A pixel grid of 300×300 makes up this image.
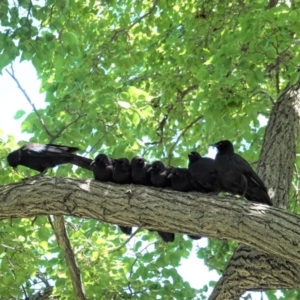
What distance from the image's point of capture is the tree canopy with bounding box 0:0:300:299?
4.81 m

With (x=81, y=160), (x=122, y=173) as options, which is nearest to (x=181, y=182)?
(x=122, y=173)

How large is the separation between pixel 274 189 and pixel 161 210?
5.36ft

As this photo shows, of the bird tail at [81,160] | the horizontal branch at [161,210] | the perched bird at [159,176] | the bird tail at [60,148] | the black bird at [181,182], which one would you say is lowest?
the horizontal branch at [161,210]

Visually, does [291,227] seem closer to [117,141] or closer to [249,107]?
[249,107]

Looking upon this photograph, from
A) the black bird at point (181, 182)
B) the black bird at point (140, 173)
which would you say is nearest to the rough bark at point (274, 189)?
the black bird at point (181, 182)

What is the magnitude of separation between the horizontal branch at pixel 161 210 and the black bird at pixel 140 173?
0.87ft

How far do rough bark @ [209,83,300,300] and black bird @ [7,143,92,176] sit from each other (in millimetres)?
1478

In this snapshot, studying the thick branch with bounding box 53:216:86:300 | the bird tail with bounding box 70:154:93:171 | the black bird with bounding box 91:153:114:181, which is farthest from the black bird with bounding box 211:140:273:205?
the thick branch with bounding box 53:216:86:300

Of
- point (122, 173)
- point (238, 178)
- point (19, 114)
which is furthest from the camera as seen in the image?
point (19, 114)

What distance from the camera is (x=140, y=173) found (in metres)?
4.39

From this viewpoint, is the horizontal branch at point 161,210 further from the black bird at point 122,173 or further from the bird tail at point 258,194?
the bird tail at point 258,194

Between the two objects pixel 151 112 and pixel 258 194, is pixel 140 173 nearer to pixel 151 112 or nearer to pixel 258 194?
pixel 258 194

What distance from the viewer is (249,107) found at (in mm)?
5445

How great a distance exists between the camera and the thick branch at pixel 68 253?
4.89 m
